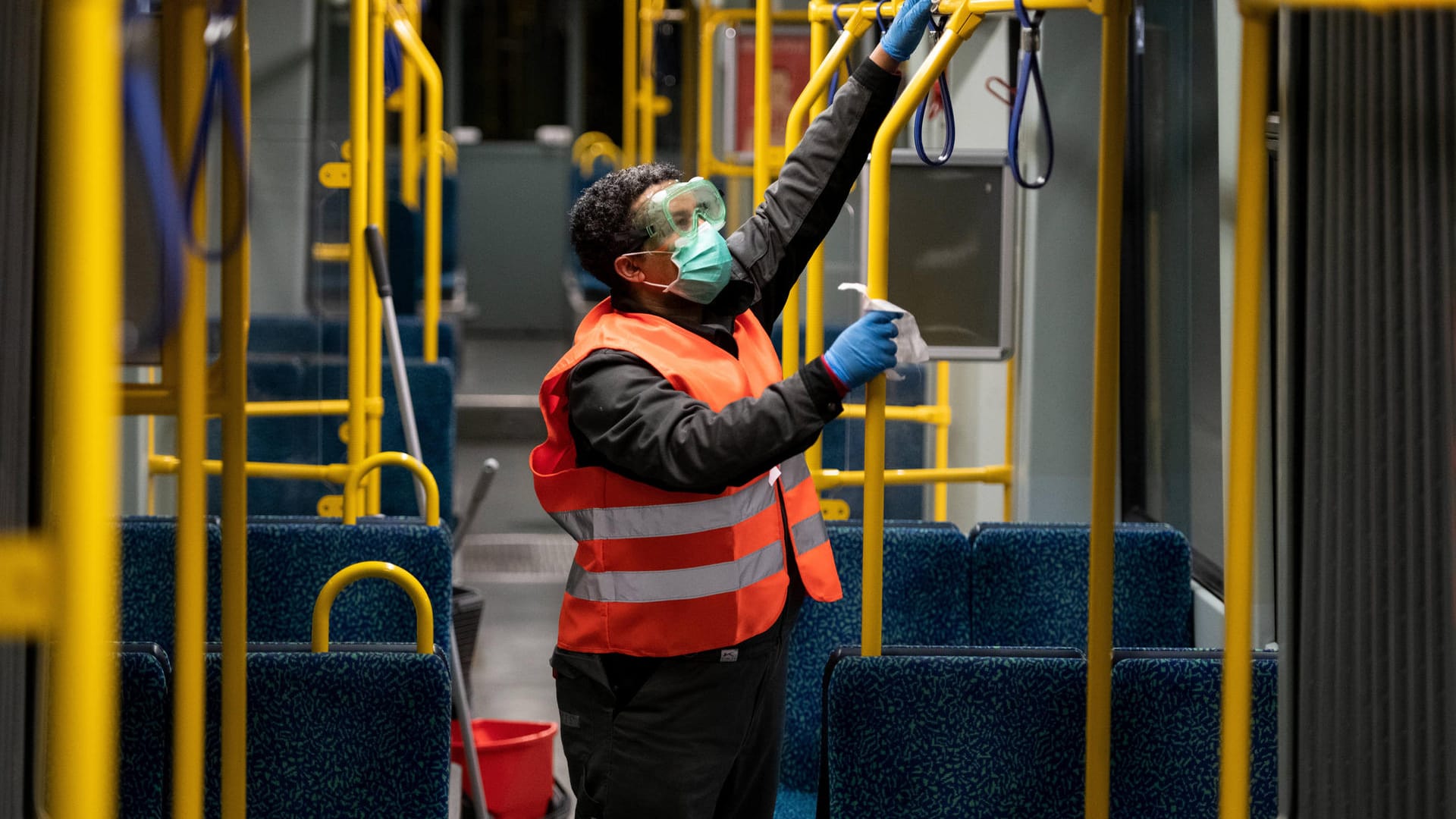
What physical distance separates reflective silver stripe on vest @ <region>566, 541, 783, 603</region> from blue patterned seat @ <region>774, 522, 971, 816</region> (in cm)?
82

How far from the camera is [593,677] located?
→ 6.63ft

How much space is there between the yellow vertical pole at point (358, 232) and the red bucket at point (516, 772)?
849 mm

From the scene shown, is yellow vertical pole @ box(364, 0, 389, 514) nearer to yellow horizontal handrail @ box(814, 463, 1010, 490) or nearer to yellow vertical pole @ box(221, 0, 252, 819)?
yellow horizontal handrail @ box(814, 463, 1010, 490)

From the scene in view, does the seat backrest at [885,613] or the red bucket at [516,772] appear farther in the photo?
the red bucket at [516,772]

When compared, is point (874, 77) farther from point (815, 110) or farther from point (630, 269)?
point (815, 110)

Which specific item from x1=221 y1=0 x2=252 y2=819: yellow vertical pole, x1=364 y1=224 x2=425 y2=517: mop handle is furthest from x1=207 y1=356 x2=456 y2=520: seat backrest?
x1=221 y1=0 x2=252 y2=819: yellow vertical pole

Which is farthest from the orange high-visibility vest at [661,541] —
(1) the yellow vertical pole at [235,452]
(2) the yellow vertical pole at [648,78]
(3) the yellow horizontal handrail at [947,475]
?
(2) the yellow vertical pole at [648,78]

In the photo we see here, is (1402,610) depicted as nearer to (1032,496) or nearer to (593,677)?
(593,677)

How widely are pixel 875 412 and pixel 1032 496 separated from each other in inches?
83.9

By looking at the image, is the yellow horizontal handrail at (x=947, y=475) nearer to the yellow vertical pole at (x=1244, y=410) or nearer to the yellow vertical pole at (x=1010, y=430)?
the yellow vertical pole at (x=1010, y=430)

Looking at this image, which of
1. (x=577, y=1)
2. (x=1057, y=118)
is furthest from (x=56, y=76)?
(x=577, y=1)

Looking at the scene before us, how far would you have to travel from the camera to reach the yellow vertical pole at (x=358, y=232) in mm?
3514

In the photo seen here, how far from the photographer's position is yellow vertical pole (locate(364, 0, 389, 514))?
12.1ft

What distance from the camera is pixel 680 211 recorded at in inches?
82.7
